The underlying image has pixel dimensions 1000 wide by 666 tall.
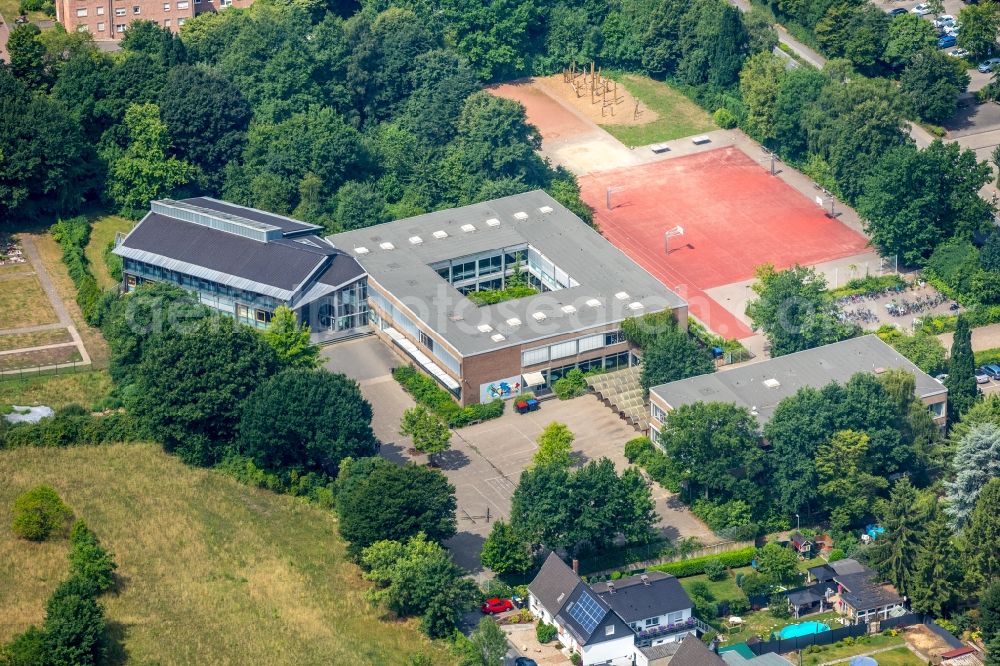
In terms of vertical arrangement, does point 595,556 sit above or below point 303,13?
below

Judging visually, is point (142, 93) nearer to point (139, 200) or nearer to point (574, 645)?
point (139, 200)

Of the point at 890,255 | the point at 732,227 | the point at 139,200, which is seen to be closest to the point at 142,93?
the point at 139,200

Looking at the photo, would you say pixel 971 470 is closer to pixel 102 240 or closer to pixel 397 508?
pixel 397 508

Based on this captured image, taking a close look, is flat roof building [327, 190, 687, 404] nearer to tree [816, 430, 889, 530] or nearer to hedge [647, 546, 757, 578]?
tree [816, 430, 889, 530]

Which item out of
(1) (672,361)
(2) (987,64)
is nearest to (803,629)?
(1) (672,361)

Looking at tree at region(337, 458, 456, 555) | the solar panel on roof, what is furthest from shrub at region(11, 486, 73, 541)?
the solar panel on roof
